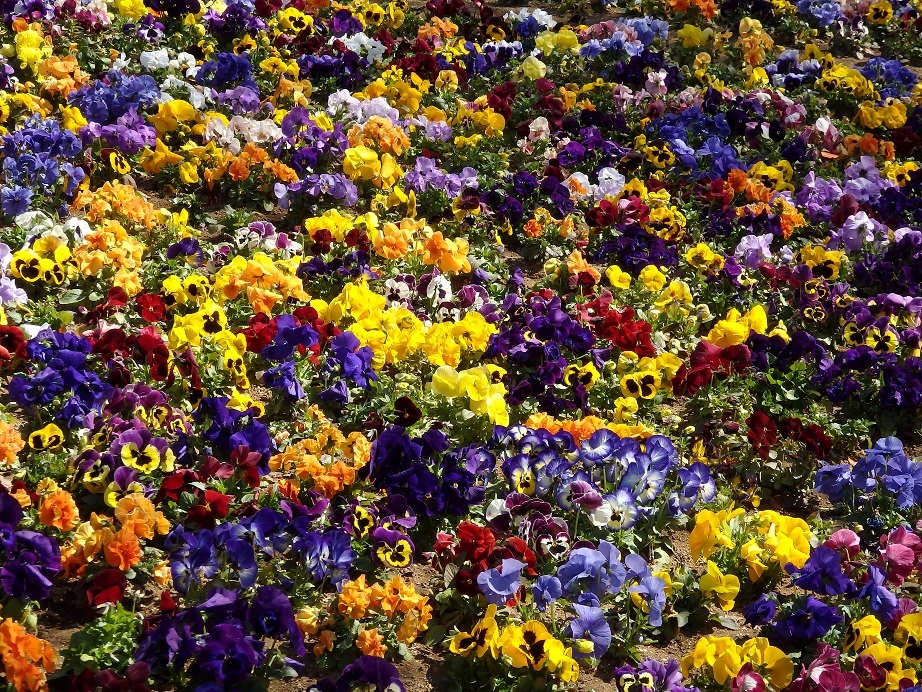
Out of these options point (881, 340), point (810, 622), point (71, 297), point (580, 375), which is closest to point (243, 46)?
point (71, 297)

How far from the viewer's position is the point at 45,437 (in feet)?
16.1

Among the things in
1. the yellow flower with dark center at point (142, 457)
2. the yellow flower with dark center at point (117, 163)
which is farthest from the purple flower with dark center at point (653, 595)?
the yellow flower with dark center at point (117, 163)

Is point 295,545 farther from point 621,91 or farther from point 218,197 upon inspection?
point 621,91

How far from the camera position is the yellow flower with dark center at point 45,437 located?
193 inches

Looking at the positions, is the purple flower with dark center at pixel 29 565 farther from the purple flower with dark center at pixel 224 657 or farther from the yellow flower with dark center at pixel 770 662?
the yellow flower with dark center at pixel 770 662

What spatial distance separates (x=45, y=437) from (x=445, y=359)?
208cm

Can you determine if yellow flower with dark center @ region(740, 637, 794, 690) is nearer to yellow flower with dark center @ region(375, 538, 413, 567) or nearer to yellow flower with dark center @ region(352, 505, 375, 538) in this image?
yellow flower with dark center @ region(375, 538, 413, 567)

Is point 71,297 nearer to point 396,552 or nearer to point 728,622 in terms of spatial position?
point 396,552

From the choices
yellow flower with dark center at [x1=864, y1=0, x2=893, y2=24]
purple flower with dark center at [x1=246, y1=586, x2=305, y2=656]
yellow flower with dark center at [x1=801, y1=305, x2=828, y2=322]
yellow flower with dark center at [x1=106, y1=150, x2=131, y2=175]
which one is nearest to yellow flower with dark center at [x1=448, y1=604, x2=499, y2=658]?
purple flower with dark center at [x1=246, y1=586, x2=305, y2=656]

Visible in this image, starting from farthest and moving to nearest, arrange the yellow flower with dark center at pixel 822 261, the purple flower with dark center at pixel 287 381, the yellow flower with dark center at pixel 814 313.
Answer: the yellow flower with dark center at pixel 822 261 < the yellow flower with dark center at pixel 814 313 < the purple flower with dark center at pixel 287 381

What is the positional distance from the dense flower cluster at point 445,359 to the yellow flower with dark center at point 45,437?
0.8 inches

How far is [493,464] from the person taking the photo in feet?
17.6

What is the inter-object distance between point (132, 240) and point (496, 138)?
314 cm

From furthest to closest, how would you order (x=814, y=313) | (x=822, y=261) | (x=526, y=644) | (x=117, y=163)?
(x=822, y=261), (x=117, y=163), (x=814, y=313), (x=526, y=644)
